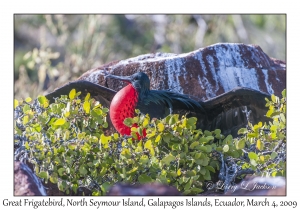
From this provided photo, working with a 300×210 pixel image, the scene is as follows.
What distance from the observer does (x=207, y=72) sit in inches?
137

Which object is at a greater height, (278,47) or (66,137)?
(278,47)

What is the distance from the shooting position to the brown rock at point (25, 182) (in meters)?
2.38

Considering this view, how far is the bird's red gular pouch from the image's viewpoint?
301 cm

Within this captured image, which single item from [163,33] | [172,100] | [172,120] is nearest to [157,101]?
[172,100]

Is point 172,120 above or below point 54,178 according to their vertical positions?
above

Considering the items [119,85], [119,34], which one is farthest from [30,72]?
[119,85]

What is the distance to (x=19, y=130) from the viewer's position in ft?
8.41

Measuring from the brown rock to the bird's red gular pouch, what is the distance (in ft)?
2.14

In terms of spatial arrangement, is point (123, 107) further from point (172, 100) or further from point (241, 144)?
point (241, 144)

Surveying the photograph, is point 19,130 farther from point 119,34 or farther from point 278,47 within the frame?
point 119,34

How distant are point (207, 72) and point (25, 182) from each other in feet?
4.90

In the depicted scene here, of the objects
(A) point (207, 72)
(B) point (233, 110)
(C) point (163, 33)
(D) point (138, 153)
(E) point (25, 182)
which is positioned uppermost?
(C) point (163, 33)

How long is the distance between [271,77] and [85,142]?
Answer: 149cm

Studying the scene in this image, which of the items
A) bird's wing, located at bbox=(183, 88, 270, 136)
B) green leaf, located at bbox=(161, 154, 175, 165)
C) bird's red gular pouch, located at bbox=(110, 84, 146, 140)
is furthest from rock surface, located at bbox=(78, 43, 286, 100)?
green leaf, located at bbox=(161, 154, 175, 165)
